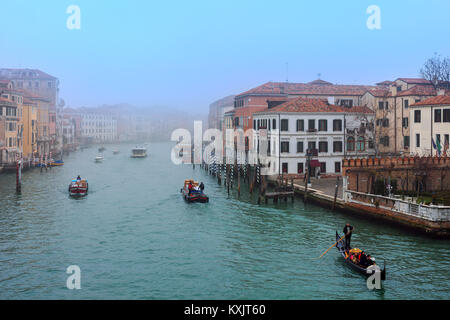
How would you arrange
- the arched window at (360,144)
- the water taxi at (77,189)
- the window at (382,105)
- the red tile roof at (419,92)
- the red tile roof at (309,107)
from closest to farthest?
the water taxi at (77,189) → the red tile roof at (309,107) → the arched window at (360,144) → the red tile roof at (419,92) → the window at (382,105)

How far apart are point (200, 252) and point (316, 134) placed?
2515cm

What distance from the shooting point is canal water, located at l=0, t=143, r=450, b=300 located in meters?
19.5

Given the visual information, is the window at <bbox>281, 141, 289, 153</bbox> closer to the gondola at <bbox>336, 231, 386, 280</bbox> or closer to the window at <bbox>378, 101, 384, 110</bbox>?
the window at <bbox>378, 101, 384, 110</bbox>

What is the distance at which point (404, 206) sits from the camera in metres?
28.2

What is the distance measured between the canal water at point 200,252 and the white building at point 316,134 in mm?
8354

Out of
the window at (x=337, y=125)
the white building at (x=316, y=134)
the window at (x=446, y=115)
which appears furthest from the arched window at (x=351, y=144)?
the window at (x=446, y=115)

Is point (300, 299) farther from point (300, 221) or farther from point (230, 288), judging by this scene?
point (300, 221)

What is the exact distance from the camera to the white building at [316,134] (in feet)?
152

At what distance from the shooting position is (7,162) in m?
64.5

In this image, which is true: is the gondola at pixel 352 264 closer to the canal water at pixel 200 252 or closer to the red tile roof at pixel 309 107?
the canal water at pixel 200 252

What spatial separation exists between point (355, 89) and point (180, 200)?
33917mm

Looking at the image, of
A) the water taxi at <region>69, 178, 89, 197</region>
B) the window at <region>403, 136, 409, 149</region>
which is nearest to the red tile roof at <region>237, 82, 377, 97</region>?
the window at <region>403, 136, 409, 149</region>
